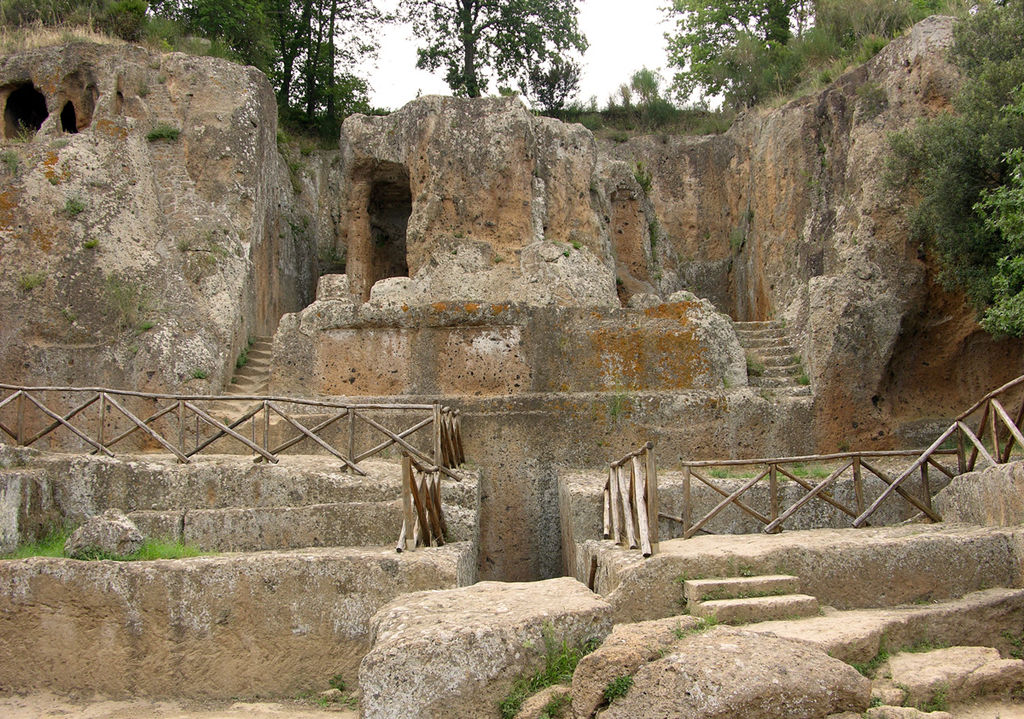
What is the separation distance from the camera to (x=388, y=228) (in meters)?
16.7

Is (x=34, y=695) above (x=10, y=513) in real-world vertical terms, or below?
below

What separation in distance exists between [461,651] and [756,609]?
6.02ft

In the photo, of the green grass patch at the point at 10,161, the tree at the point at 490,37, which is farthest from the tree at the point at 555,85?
the green grass patch at the point at 10,161

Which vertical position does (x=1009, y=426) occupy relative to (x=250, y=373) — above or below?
below

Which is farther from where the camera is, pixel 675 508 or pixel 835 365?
pixel 835 365

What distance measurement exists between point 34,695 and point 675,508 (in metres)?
5.96

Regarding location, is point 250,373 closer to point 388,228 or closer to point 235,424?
point 388,228

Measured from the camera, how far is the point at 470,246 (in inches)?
539

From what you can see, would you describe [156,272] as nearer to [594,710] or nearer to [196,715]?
[196,715]

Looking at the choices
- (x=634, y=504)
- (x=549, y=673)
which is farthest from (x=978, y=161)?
(x=549, y=673)

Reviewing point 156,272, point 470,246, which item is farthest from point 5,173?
point 470,246

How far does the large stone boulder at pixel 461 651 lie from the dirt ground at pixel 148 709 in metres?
1.42

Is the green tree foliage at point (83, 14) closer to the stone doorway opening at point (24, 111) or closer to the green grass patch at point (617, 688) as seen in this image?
the stone doorway opening at point (24, 111)

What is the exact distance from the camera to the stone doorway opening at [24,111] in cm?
1516
